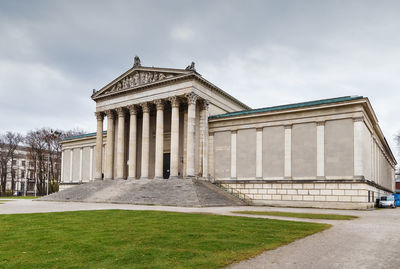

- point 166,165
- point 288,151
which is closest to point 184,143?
point 166,165

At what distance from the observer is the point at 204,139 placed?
1903 inches

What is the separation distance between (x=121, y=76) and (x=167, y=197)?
77.2ft

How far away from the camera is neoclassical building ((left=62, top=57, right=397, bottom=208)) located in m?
38.5

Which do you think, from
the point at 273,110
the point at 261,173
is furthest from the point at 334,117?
the point at 261,173

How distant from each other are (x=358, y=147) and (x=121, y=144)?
109 ft

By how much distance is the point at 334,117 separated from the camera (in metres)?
39.4

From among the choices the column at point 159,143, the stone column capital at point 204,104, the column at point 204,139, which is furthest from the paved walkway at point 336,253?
the stone column capital at point 204,104

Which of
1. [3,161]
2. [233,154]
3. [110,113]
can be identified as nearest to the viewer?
[233,154]

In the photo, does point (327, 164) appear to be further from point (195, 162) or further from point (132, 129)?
point (132, 129)

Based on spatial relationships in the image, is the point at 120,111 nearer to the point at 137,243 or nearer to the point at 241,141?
the point at 241,141

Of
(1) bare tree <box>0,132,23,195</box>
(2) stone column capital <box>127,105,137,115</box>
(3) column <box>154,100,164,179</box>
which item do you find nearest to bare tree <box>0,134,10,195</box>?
(1) bare tree <box>0,132,23,195</box>

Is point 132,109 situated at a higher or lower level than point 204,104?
lower

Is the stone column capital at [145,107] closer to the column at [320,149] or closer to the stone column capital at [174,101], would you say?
the stone column capital at [174,101]

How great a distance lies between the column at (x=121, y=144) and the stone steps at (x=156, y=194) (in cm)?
291
